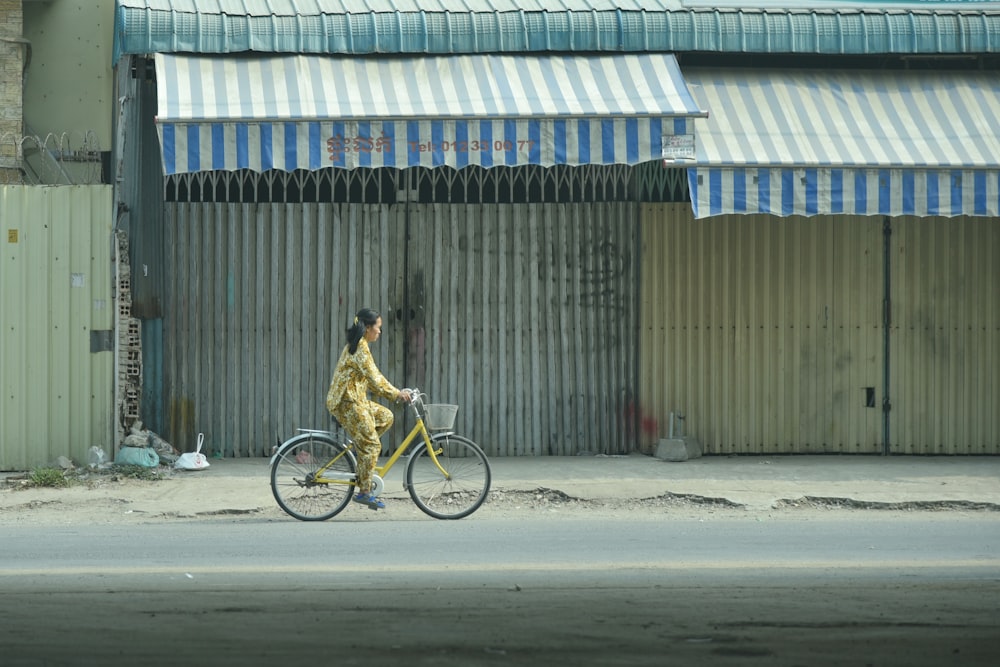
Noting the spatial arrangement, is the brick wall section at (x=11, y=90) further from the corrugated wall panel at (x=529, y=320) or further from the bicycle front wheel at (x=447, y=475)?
the bicycle front wheel at (x=447, y=475)

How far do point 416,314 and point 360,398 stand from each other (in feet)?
9.55

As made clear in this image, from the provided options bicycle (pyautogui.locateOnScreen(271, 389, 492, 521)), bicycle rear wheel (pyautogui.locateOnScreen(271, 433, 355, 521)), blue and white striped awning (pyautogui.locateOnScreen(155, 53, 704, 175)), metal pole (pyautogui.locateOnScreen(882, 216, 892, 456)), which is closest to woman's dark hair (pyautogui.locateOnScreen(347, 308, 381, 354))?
bicycle (pyautogui.locateOnScreen(271, 389, 492, 521))

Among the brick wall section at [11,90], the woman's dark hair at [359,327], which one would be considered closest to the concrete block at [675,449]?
the woman's dark hair at [359,327]

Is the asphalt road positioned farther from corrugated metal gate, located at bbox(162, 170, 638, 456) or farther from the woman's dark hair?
corrugated metal gate, located at bbox(162, 170, 638, 456)

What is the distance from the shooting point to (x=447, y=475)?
408 inches

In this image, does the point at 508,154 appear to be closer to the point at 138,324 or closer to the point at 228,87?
the point at 228,87

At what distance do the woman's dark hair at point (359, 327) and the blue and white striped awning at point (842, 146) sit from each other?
3032 millimetres

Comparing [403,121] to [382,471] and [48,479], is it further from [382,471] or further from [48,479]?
[48,479]

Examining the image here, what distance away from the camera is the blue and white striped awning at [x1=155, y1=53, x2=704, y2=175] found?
11391 millimetres

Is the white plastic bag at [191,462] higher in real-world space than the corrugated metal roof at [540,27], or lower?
lower

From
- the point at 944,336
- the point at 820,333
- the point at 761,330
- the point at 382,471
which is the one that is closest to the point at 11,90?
the point at 382,471

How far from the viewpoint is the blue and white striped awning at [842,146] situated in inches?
459

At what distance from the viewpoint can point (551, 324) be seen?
43.2ft

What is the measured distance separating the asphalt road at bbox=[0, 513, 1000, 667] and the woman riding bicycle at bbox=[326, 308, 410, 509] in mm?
514
